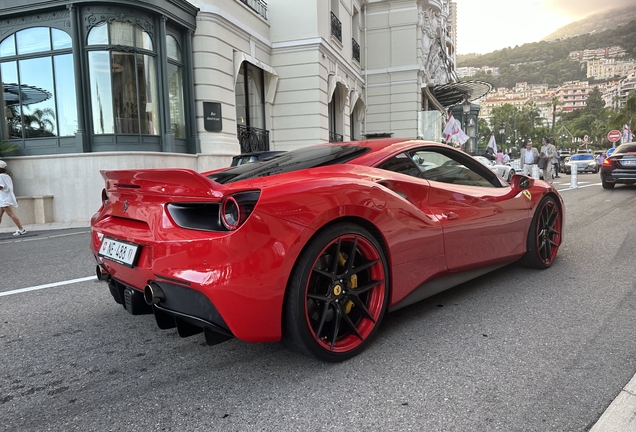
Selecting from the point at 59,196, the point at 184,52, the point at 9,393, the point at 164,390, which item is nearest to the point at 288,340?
the point at 164,390

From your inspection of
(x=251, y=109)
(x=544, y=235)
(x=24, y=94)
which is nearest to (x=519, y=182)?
(x=544, y=235)

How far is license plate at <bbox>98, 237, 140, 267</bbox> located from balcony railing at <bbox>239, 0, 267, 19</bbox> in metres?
14.2

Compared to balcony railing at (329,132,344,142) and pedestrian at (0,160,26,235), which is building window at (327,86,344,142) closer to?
balcony railing at (329,132,344,142)

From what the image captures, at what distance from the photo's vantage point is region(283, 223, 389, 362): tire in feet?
7.40

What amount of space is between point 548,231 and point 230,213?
3498mm

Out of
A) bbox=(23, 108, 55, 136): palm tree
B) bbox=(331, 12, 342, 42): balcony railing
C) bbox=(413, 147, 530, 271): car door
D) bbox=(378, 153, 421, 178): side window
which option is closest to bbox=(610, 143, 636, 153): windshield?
bbox=(331, 12, 342, 42): balcony railing

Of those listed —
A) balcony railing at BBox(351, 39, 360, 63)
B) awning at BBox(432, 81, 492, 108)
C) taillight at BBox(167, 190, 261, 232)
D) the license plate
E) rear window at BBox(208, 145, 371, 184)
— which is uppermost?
balcony railing at BBox(351, 39, 360, 63)

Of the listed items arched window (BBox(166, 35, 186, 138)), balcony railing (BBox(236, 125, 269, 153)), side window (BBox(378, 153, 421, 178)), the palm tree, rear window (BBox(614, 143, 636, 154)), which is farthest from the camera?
balcony railing (BBox(236, 125, 269, 153))

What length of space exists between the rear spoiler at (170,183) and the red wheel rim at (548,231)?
328 centimetres

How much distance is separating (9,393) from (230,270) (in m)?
1.35

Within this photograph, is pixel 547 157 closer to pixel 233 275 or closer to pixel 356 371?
pixel 356 371

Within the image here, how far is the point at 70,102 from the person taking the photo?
36.8ft

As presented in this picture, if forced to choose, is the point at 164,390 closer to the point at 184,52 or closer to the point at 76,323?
the point at 76,323

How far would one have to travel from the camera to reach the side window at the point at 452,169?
10.6ft
